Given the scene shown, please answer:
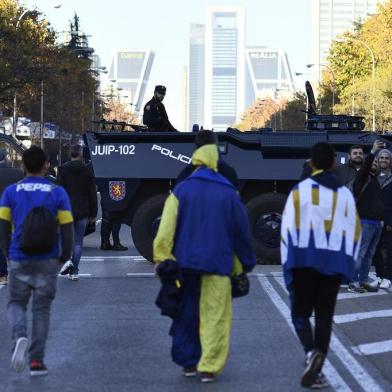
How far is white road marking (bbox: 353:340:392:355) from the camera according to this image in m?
9.77

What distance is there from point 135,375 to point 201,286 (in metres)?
0.88

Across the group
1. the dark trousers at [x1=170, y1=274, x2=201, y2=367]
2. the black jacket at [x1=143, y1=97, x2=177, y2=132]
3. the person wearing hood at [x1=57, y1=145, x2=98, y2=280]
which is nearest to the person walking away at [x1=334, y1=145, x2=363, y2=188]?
the person wearing hood at [x1=57, y1=145, x2=98, y2=280]

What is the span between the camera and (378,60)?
74.0m

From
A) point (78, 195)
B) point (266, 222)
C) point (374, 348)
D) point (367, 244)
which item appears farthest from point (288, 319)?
point (266, 222)

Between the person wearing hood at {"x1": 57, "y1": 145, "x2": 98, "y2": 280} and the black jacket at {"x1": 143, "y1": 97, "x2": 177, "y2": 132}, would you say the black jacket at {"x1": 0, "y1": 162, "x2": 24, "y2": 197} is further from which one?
the black jacket at {"x1": 143, "y1": 97, "x2": 177, "y2": 132}

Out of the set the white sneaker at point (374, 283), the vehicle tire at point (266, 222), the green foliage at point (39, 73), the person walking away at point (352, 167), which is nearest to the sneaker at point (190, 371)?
the white sneaker at point (374, 283)

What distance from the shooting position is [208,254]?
322 inches

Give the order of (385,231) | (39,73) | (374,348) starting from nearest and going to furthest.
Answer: (374,348), (385,231), (39,73)

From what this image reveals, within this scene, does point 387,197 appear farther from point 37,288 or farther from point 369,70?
point 369,70

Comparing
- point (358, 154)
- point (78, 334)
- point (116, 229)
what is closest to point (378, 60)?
point (116, 229)

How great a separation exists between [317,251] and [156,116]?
1023 cm

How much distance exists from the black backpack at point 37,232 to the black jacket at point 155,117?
31.2ft

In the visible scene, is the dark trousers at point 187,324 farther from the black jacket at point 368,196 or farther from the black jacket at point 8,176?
the black jacket at point 8,176

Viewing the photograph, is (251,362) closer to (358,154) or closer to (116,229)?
(358,154)
